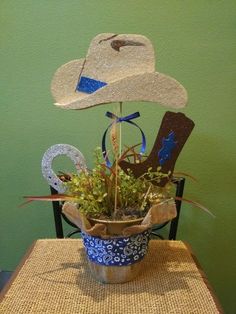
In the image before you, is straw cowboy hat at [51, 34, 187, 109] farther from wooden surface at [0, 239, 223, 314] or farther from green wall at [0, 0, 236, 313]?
green wall at [0, 0, 236, 313]

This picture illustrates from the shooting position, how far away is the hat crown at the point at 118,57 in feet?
2.46

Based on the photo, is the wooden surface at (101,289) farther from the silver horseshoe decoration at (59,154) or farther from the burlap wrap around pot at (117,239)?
the silver horseshoe decoration at (59,154)

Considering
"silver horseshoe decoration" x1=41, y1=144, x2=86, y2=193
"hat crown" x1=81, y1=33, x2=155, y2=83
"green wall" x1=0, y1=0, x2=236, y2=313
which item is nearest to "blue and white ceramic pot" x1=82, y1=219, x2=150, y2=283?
"silver horseshoe decoration" x1=41, y1=144, x2=86, y2=193

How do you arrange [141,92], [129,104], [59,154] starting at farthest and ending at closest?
[129,104] → [59,154] → [141,92]

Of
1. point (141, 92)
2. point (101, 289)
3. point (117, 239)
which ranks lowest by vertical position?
point (101, 289)

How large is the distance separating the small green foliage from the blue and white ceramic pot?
1.7 inches

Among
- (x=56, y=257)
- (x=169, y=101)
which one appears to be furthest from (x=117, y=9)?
(x=56, y=257)

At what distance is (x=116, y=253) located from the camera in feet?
2.40

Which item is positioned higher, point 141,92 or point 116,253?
point 141,92

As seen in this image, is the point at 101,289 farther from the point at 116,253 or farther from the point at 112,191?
the point at 112,191

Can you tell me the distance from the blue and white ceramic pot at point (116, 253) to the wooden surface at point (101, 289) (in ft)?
0.08

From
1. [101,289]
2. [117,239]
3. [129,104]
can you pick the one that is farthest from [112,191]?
[129,104]

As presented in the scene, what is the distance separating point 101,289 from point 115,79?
474 mm

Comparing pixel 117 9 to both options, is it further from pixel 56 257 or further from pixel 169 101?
pixel 56 257
